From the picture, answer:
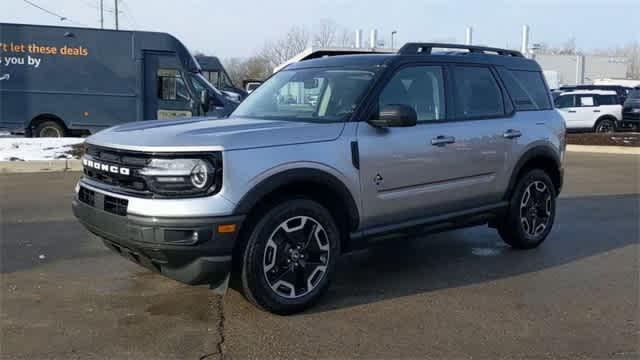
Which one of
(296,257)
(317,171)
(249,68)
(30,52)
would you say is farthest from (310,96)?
(249,68)

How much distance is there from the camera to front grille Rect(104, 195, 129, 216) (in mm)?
4312

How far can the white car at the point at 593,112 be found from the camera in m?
23.7

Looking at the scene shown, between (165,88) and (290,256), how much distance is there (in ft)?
42.3

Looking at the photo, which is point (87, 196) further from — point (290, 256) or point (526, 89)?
point (526, 89)

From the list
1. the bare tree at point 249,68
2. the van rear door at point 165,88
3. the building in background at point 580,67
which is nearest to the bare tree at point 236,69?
the bare tree at point 249,68

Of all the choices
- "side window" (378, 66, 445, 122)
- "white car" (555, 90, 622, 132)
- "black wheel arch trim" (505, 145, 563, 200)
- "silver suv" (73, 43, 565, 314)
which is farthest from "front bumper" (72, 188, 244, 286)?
"white car" (555, 90, 622, 132)

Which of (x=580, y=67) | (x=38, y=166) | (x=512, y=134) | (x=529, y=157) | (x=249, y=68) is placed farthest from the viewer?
(x=580, y=67)

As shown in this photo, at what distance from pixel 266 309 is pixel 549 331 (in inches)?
75.8

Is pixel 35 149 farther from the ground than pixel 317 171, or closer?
closer

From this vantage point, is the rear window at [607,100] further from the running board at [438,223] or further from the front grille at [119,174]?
the front grille at [119,174]

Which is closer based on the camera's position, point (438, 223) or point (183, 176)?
point (183, 176)

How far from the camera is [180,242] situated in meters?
4.15

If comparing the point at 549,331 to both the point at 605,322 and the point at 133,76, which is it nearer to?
the point at 605,322

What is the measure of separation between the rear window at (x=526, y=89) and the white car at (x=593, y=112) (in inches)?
716
